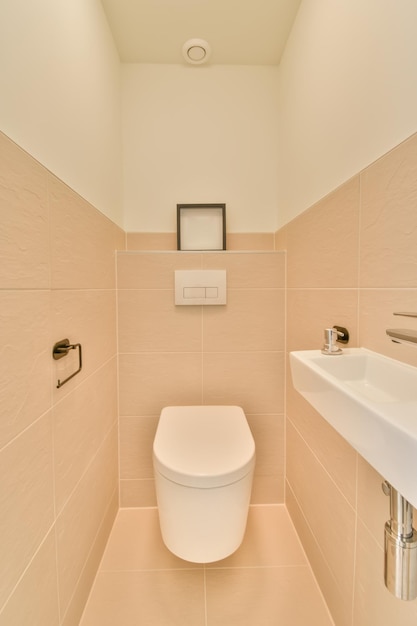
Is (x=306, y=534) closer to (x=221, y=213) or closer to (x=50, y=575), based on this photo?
(x=50, y=575)

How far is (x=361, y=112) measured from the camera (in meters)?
0.73

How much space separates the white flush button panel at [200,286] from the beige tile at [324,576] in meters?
0.98

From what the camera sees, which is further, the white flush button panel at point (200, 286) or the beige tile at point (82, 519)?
the white flush button panel at point (200, 286)

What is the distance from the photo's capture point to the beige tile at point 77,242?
738 mm

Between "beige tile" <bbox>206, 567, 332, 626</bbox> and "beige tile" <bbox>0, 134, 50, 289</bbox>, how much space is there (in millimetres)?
1172

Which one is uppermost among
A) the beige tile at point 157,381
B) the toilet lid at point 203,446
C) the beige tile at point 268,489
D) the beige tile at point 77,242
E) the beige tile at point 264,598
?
the beige tile at point 77,242

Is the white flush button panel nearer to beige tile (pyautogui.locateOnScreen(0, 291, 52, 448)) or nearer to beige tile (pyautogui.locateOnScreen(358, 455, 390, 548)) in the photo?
beige tile (pyautogui.locateOnScreen(0, 291, 52, 448))

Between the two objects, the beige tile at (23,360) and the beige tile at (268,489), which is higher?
the beige tile at (23,360)

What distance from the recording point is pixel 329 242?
0.90 m

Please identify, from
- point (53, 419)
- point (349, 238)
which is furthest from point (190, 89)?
point (53, 419)

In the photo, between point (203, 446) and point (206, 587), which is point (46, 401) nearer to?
point (203, 446)

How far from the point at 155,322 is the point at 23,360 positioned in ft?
2.36

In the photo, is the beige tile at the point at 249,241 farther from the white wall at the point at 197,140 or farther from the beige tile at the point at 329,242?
the beige tile at the point at 329,242

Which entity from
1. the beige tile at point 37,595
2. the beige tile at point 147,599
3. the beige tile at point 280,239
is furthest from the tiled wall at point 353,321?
the beige tile at point 37,595
